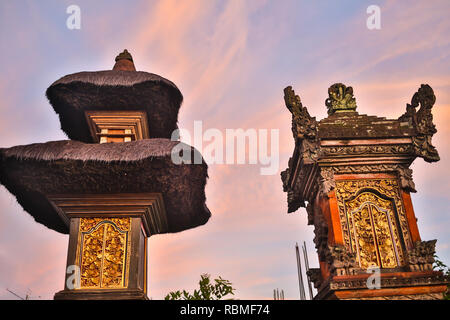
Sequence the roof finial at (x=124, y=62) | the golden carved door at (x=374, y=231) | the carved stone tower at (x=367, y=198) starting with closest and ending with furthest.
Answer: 1. the carved stone tower at (x=367, y=198)
2. the golden carved door at (x=374, y=231)
3. the roof finial at (x=124, y=62)

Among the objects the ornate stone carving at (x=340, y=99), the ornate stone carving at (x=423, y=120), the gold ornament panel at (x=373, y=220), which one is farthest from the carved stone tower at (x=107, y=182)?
the ornate stone carving at (x=423, y=120)

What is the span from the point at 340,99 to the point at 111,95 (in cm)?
727

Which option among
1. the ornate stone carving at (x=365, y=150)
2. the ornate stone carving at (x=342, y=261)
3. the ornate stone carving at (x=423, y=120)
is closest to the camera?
the ornate stone carving at (x=342, y=261)

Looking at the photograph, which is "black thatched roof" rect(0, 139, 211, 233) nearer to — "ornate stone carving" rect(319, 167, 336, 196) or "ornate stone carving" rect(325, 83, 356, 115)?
"ornate stone carving" rect(319, 167, 336, 196)

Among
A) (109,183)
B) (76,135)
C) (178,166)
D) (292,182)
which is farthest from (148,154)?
(292,182)

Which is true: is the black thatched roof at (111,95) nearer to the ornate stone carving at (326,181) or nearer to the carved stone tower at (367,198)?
the carved stone tower at (367,198)

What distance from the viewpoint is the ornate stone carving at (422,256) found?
30.9 feet

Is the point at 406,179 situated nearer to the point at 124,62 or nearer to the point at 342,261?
the point at 342,261

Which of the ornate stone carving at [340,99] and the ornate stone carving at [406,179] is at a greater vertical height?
the ornate stone carving at [340,99]

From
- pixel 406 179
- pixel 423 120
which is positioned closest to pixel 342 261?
pixel 406 179

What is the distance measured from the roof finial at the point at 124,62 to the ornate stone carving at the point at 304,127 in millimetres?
4841

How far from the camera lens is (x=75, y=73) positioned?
988 centimetres

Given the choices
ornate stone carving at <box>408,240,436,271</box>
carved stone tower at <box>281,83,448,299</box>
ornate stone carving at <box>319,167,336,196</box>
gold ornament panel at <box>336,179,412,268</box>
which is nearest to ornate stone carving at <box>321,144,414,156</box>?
carved stone tower at <box>281,83,448,299</box>
